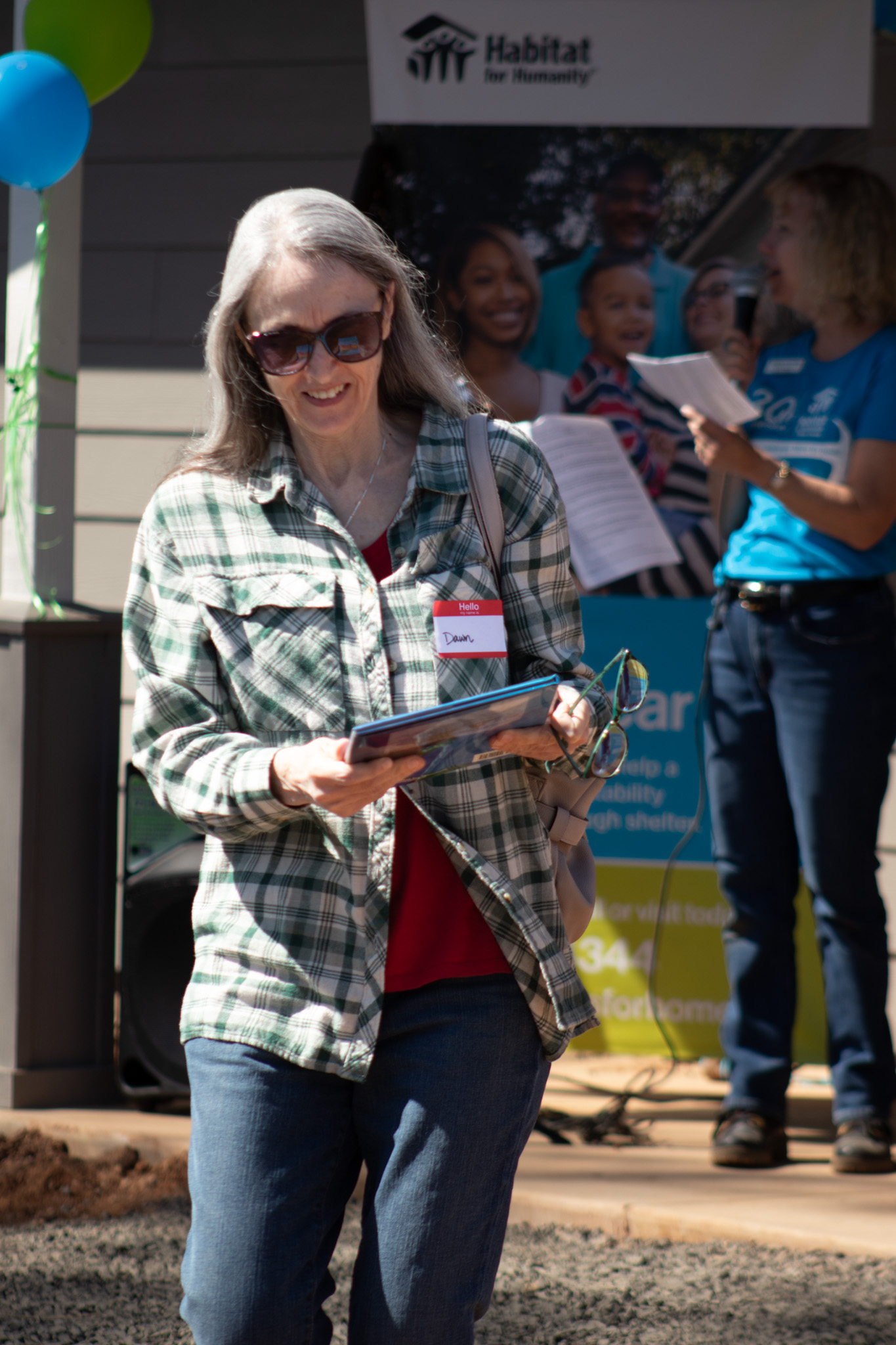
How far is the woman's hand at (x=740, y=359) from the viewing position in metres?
3.62

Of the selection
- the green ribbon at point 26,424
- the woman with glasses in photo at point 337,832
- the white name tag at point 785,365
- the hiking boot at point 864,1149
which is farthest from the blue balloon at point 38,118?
the hiking boot at point 864,1149

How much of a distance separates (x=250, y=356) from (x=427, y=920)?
74 cm

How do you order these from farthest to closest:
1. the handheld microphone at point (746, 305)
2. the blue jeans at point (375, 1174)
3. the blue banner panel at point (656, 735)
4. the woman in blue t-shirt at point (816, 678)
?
1. the blue banner panel at point (656, 735)
2. the handheld microphone at point (746, 305)
3. the woman in blue t-shirt at point (816, 678)
4. the blue jeans at point (375, 1174)

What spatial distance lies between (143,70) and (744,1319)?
408cm

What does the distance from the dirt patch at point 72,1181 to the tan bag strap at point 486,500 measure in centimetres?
213

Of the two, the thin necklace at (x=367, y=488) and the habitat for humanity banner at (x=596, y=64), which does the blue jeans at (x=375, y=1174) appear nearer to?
Answer: the thin necklace at (x=367, y=488)

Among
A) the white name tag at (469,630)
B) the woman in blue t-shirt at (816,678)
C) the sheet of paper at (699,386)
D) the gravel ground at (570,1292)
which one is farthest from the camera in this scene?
the woman in blue t-shirt at (816,678)

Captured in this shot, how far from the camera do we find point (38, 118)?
3.32 metres

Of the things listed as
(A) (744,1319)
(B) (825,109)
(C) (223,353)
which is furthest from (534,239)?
(A) (744,1319)

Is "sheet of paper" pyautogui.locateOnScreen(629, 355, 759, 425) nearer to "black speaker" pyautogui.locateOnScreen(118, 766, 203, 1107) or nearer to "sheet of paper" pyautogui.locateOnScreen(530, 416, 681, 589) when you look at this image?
"sheet of paper" pyautogui.locateOnScreen(530, 416, 681, 589)

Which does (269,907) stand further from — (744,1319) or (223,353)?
(744,1319)

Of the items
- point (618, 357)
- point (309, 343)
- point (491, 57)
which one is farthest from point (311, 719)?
point (491, 57)

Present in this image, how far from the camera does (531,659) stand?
1764mm

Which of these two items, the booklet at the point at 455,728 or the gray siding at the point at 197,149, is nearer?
the booklet at the point at 455,728
